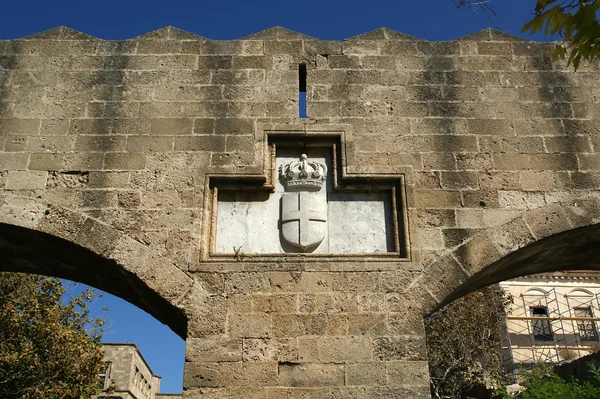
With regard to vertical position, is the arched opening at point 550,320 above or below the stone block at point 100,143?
above

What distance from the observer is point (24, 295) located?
1302cm

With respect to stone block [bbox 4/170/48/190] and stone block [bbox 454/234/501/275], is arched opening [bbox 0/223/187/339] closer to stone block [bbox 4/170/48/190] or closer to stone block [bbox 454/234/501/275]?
stone block [bbox 4/170/48/190]

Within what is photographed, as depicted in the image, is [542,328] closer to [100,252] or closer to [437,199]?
[437,199]

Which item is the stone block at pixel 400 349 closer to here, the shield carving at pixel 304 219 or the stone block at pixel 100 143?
the shield carving at pixel 304 219

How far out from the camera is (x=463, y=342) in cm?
1521

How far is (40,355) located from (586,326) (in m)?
18.4

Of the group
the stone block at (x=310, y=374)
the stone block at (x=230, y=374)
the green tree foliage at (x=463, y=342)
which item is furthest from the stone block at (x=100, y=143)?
the green tree foliage at (x=463, y=342)

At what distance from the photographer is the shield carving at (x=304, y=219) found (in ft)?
14.9

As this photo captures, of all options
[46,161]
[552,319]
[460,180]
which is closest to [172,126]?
[46,161]

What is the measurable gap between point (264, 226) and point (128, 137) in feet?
4.59

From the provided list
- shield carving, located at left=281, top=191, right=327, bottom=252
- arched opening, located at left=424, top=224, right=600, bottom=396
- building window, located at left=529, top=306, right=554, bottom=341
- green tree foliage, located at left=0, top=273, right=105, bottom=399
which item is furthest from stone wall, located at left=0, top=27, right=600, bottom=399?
building window, located at left=529, top=306, right=554, bottom=341

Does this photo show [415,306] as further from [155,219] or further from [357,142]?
[155,219]

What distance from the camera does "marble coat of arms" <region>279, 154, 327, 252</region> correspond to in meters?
4.54

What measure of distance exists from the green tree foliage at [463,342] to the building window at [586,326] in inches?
299
